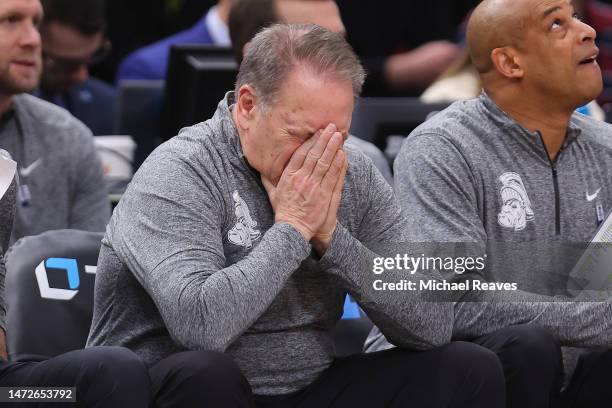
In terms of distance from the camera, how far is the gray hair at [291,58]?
9.44ft

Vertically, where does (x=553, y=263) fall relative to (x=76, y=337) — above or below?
above

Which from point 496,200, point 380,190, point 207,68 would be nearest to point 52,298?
point 380,190

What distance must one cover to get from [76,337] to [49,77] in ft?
7.96

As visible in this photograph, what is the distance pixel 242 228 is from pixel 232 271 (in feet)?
0.65

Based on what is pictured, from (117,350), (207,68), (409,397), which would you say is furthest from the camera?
(207,68)

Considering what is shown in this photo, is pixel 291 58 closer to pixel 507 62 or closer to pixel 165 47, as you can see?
pixel 507 62

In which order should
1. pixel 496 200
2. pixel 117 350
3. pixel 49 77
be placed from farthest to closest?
1. pixel 49 77
2. pixel 496 200
3. pixel 117 350

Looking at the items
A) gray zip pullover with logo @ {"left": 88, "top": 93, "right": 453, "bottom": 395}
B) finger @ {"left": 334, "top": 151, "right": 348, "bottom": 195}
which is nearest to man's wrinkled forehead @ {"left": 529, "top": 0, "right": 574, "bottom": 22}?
gray zip pullover with logo @ {"left": 88, "top": 93, "right": 453, "bottom": 395}

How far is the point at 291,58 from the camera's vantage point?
2.88 meters

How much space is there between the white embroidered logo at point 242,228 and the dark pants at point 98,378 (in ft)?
1.24

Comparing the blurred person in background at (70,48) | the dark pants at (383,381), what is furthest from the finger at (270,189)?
the blurred person in background at (70,48)

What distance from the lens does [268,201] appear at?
2.96 metres

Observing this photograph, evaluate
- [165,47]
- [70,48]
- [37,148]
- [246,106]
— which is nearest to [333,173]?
[246,106]

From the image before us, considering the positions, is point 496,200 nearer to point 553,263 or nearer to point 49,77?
point 553,263
